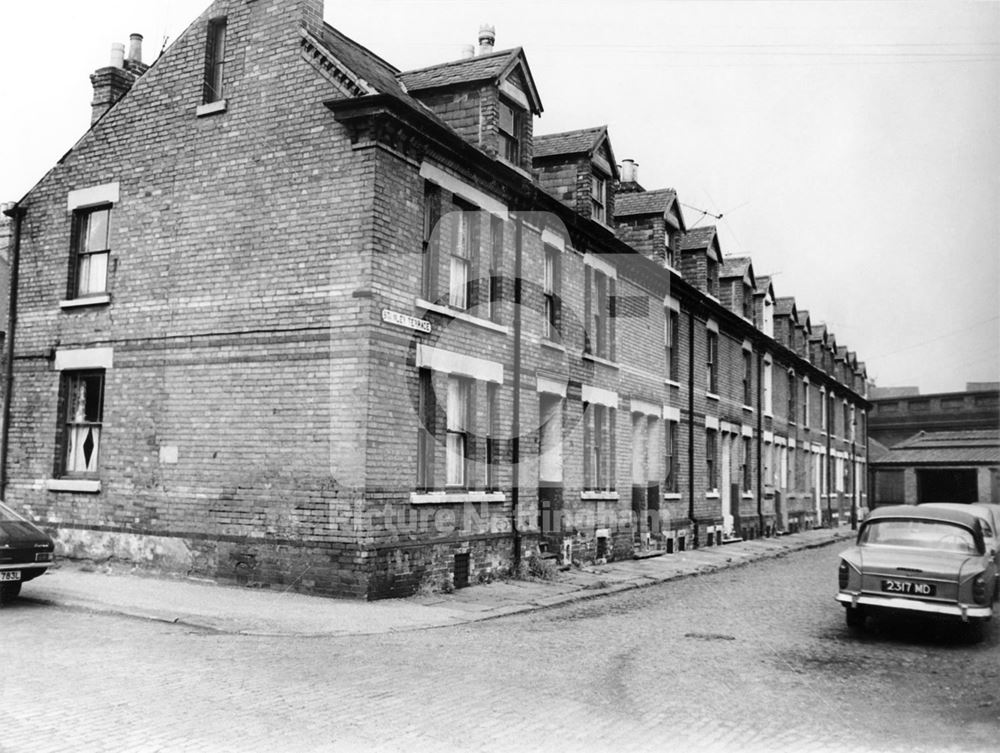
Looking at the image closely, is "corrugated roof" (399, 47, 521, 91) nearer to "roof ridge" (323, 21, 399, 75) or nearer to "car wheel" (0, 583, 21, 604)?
"roof ridge" (323, 21, 399, 75)

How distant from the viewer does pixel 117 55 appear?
738 inches

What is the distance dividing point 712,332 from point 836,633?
17094 millimetres

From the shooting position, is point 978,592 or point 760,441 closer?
point 978,592

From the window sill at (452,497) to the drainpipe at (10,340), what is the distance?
8.15 metres

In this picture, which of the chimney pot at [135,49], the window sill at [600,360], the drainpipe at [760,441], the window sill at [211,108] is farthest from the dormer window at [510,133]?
the drainpipe at [760,441]

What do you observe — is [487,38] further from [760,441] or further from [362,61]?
[760,441]

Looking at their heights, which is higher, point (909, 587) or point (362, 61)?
point (362, 61)

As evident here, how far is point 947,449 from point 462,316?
139 ft

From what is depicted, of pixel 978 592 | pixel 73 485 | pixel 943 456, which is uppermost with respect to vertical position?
pixel 943 456

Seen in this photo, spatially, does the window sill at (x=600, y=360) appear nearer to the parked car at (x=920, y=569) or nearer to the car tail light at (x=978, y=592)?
the parked car at (x=920, y=569)

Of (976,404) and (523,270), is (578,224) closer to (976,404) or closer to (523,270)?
(523,270)

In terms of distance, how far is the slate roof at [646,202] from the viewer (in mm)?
24938

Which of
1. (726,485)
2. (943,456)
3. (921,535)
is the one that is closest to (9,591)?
(921,535)

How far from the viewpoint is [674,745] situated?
663 centimetres
